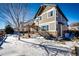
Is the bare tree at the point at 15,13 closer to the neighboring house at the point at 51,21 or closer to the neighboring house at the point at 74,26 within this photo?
the neighboring house at the point at 51,21

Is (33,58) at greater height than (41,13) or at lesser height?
lesser

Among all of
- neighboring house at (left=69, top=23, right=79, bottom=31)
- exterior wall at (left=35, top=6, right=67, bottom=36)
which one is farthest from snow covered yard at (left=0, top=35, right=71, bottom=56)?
neighboring house at (left=69, top=23, right=79, bottom=31)

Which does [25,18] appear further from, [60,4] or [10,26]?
[60,4]

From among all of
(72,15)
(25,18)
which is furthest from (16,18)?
(72,15)

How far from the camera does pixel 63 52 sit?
296 cm

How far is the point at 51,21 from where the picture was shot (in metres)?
3.03

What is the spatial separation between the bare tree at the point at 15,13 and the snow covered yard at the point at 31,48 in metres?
0.22

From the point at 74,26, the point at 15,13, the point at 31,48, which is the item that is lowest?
the point at 31,48

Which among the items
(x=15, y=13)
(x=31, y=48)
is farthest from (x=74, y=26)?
(x=15, y=13)

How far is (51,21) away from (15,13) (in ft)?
1.85

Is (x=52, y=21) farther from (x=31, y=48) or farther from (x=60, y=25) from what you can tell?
(x=31, y=48)

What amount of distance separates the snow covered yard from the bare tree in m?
0.22

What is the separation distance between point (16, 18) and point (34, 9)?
0.31 m

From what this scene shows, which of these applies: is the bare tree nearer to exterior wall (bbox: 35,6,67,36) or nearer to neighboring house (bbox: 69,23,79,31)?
exterior wall (bbox: 35,6,67,36)
